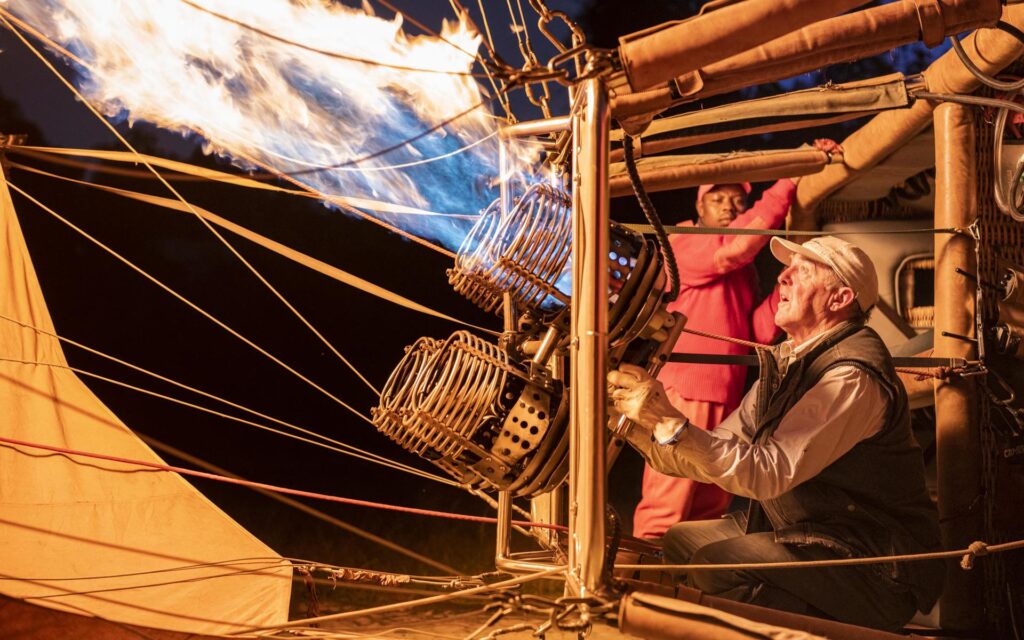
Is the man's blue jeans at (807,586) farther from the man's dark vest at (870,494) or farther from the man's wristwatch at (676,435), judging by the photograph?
the man's wristwatch at (676,435)

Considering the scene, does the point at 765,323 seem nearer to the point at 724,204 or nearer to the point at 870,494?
the point at 724,204

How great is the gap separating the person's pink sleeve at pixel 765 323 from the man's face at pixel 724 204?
0.26 m

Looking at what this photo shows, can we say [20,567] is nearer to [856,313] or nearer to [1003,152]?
[856,313]

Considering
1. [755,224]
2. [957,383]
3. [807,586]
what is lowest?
[807,586]

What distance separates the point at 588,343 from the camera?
117 cm

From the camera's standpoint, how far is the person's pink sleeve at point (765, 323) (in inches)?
106

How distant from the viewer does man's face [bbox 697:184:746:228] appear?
108 inches

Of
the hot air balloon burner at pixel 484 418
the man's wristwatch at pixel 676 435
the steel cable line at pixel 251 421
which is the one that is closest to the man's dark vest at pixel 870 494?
the man's wristwatch at pixel 676 435

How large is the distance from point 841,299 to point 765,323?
107 cm

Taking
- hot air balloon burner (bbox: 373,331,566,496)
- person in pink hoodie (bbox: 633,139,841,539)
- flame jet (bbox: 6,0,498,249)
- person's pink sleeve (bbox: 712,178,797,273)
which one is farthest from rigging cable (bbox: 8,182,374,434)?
person's pink sleeve (bbox: 712,178,797,273)

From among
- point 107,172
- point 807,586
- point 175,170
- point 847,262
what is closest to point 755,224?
point 847,262

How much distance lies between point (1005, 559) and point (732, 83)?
1319mm

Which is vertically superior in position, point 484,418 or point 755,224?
point 755,224

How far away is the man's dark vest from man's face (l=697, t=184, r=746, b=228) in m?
1.20
